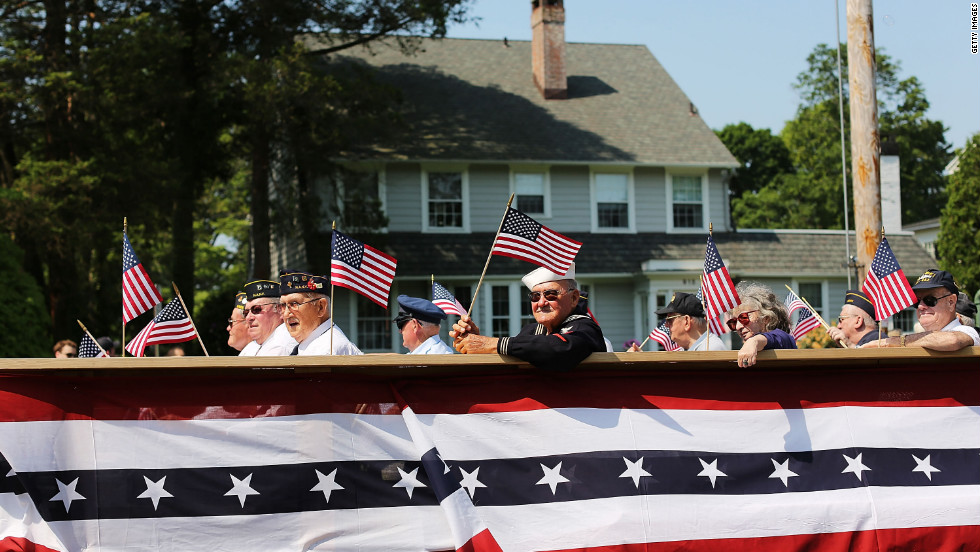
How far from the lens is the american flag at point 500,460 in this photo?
16.2 ft

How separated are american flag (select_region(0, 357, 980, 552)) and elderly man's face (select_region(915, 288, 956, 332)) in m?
0.70

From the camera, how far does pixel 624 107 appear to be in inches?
1150

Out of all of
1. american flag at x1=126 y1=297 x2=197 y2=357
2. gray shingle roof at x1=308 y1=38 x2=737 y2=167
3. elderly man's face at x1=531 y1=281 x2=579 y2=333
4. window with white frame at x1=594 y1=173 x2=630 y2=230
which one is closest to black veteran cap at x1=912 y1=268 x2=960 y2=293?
elderly man's face at x1=531 y1=281 x2=579 y2=333

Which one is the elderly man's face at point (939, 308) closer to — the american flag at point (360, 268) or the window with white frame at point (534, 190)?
the american flag at point (360, 268)

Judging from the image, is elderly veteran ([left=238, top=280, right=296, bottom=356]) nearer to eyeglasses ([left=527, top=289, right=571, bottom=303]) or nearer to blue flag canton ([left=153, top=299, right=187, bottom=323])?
blue flag canton ([left=153, top=299, right=187, bottom=323])

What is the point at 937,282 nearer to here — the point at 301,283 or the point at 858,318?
the point at 858,318

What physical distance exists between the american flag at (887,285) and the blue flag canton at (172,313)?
5510 millimetres

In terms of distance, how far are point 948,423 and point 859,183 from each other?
502cm

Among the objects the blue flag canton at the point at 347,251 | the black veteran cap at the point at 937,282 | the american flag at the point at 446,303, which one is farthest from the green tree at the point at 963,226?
the blue flag canton at the point at 347,251

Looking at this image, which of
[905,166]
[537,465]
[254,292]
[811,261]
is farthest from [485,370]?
[905,166]

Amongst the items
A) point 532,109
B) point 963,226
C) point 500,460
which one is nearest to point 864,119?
point 500,460

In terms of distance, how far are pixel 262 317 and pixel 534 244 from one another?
2.71 metres

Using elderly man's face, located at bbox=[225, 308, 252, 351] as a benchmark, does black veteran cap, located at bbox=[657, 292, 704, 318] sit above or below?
above

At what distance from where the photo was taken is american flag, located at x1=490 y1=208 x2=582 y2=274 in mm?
5828
